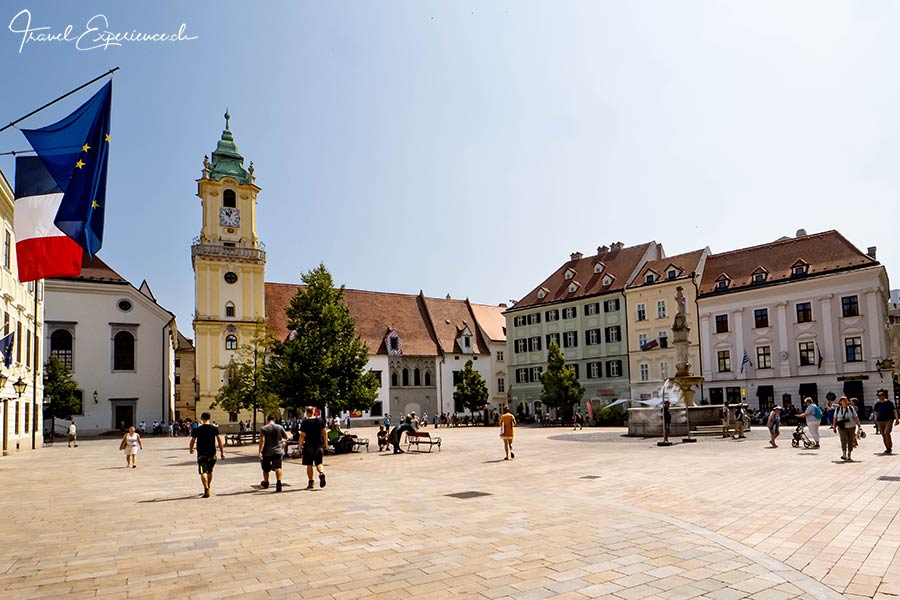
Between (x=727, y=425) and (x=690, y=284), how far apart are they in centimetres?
2688

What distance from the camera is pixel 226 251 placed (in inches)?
2470

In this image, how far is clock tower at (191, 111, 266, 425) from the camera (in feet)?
199

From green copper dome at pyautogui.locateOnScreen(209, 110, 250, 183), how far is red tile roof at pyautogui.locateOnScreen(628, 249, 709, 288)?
37989mm

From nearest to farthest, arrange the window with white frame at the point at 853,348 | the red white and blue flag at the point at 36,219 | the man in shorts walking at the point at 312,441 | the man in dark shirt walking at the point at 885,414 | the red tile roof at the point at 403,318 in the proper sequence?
Result: the red white and blue flag at the point at 36,219 < the man in shorts walking at the point at 312,441 < the man in dark shirt walking at the point at 885,414 < the window with white frame at the point at 853,348 < the red tile roof at the point at 403,318

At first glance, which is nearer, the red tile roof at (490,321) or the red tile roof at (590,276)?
the red tile roof at (590,276)

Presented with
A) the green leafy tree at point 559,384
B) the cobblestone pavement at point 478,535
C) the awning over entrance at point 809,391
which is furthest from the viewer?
the green leafy tree at point 559,384

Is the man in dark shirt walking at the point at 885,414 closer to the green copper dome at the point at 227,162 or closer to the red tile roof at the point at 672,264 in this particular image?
the red tile roof at the point at 672,264

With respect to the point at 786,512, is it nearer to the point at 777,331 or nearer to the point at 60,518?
the point at 60,518

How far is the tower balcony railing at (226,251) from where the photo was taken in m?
61.8

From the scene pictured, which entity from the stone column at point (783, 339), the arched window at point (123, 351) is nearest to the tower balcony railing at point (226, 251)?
the arched window at point (123, 351)

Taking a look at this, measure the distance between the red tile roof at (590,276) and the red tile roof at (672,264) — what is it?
46.1 inches

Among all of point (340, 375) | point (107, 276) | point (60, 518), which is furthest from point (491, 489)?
point (107, 276)

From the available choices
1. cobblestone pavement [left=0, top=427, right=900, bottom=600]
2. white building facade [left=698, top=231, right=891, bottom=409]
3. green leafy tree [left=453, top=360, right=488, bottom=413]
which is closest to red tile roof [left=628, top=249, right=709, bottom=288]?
white building facade [left=698, top=231, right=891, bottom=409]

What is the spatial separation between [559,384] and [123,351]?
34059 mm
